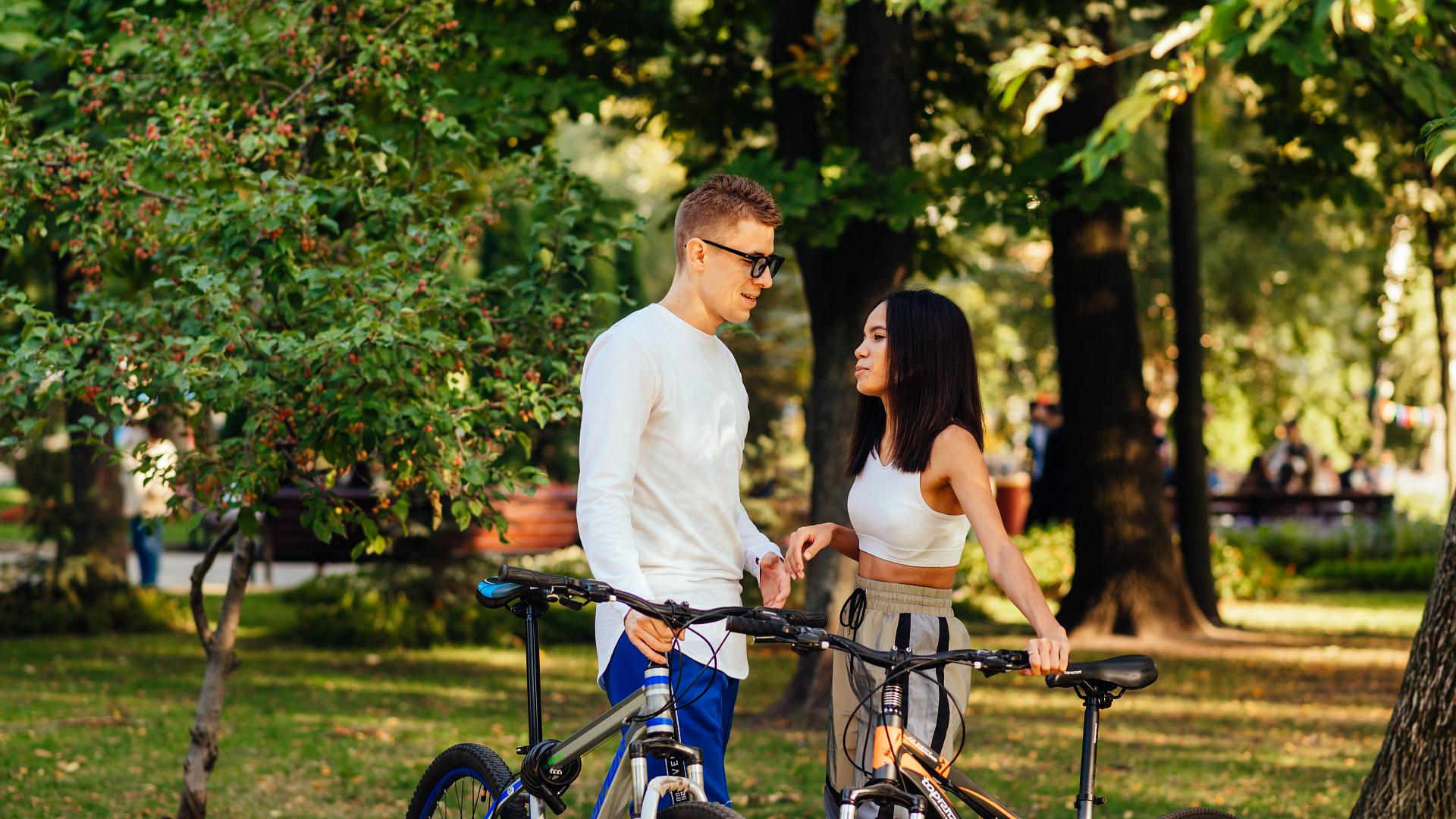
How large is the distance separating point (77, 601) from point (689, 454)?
39.9 feet

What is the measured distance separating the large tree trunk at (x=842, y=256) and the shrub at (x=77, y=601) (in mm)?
7148

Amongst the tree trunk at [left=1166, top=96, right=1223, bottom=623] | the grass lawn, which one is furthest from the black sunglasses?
the tree trunk at [left=1166, top=96, right=1223, bottom=623]

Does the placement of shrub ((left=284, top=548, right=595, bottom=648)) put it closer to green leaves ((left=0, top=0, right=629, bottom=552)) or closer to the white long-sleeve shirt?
green leaves ((left=0, top=0, right=629, bottom=552))

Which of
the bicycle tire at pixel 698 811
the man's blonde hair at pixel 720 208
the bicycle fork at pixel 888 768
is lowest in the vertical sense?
the bicycle tire at pixel 698 811

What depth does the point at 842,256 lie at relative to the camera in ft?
31.5

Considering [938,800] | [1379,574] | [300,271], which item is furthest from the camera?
[1379,574]

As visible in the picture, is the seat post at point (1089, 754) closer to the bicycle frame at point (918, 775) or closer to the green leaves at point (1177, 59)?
the bicycle frame at point (918, 775)

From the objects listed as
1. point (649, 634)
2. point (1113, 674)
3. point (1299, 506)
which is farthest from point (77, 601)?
point (1299, 506)

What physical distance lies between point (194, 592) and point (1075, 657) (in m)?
7.73

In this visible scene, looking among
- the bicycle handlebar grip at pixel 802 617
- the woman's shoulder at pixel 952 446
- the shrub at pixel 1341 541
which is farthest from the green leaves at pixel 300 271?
the shrub at pixel 1341 541

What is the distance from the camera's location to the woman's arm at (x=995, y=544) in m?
2.91

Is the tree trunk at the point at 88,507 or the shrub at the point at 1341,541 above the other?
the tree trunk at the point at 88,507

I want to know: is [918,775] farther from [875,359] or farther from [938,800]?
[875,359]

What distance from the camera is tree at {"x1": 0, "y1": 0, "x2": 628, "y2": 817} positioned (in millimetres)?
5270
